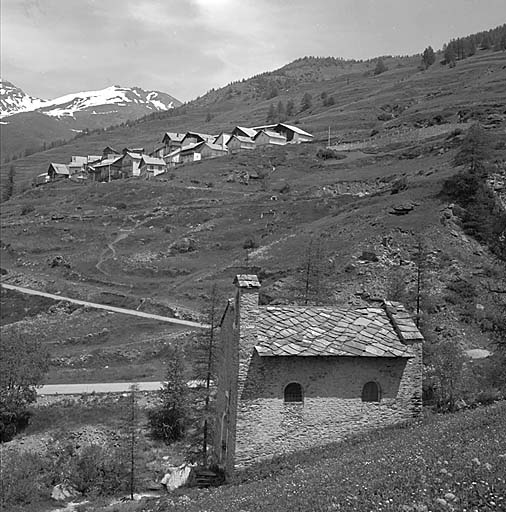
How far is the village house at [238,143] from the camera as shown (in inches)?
6117

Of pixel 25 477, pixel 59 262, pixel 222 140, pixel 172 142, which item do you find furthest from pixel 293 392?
pixel 172 142

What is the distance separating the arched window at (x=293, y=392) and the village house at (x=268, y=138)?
13576cm

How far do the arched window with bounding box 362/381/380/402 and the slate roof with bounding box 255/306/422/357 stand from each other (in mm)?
1345

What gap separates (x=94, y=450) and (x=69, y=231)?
68628 millimetres

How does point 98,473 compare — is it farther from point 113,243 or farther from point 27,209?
point 27,209

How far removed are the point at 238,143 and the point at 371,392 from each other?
136 meters

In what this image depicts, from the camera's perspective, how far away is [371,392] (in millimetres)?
24594

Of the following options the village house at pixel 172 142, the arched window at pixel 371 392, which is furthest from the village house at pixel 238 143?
the arched window at pixel 371 392

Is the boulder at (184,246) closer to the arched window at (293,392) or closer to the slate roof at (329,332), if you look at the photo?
the slate roof at (329,332)

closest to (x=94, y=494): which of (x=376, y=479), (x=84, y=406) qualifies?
(x=84, y=406)

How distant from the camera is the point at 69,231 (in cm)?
10125

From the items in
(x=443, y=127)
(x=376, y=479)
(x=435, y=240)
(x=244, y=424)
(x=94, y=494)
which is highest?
(x=443, y=127)

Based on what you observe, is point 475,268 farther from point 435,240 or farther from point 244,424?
point 244,424

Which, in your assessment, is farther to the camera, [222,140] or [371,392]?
[222,140]
